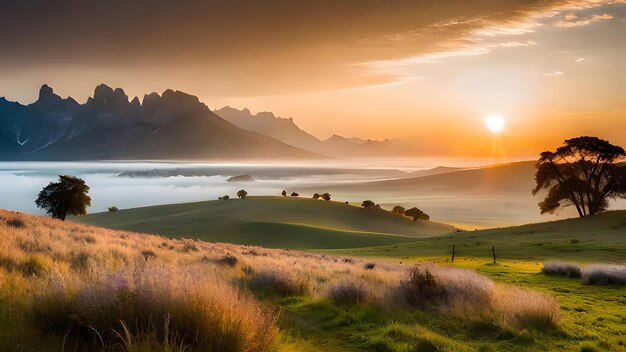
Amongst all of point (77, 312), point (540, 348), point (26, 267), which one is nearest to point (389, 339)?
point (540, 348)

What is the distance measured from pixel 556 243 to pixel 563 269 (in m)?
23.5

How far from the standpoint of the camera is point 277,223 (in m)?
91.6

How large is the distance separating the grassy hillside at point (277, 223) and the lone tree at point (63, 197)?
1778cm

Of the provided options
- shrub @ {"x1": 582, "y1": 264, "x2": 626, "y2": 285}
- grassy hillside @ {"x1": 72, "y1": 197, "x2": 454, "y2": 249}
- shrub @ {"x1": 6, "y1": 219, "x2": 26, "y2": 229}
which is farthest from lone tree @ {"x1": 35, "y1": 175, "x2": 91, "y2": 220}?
shrub @ {"x1": 582, "y1": 264, "x2": 626, "y2": 285}

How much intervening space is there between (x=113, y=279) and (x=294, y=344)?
3.41 meters

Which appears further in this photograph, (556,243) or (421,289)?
(556,243)

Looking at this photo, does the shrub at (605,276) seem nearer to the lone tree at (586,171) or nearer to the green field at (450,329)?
the green field at (450,329)

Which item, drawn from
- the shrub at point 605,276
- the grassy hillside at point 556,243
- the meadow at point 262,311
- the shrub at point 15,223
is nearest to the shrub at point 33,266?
the meadow at point 262,311

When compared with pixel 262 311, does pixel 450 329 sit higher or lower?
lower

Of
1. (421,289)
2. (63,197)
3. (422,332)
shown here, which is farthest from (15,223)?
(63,197)

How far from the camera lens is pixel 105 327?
20.8 feet

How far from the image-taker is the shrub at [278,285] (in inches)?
539

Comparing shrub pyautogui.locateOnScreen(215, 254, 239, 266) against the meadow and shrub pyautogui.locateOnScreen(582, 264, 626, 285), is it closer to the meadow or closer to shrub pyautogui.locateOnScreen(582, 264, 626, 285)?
the meadow

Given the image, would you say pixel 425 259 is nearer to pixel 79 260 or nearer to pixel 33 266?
pixel 79 260
